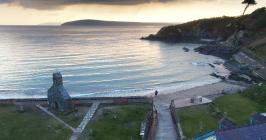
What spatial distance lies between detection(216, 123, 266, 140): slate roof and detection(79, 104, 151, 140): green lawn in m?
13.7

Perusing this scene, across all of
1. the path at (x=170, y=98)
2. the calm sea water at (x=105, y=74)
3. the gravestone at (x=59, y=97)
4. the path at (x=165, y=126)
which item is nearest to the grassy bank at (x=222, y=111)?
the path at (x=165, y=126)

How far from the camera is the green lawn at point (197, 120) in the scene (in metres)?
50.2

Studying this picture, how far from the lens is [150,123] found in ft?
165

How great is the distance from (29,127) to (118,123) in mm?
11058

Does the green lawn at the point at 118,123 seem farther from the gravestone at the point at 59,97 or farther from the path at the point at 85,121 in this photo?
the gravestone at the point at 59,97

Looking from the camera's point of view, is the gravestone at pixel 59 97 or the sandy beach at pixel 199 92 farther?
the sandy beach at pixel 199 92

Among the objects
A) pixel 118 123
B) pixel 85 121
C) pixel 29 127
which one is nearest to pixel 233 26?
pixel 118 123

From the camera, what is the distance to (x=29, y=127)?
4806 centimetres

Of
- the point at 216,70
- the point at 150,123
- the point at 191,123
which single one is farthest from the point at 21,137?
the point at 216,70

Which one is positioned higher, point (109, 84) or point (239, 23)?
point (239, 23)

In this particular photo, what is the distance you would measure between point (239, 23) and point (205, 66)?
61270 millimetres

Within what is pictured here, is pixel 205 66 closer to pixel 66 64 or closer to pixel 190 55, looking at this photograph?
pixel 190 55

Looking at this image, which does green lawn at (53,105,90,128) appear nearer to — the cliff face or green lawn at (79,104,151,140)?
green lawn at (79,104,151,140)

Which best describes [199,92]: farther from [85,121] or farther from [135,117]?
[85,121]
